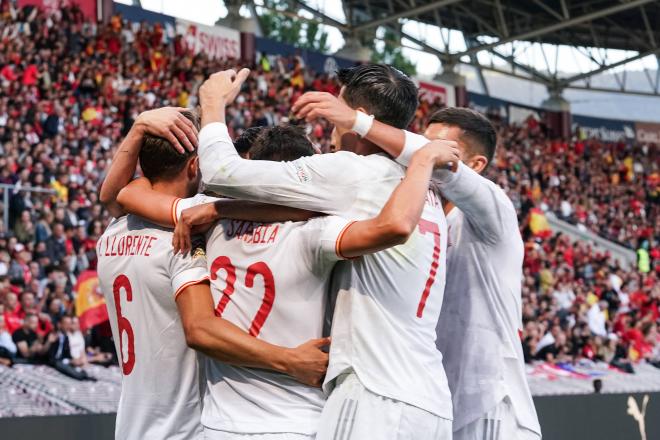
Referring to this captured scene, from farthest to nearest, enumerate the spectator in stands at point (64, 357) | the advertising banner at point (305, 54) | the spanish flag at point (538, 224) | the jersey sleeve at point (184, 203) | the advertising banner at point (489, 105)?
the advertising banner at point (489, 105) → the advertising banner at point (305, 54) → the spanish flag at point (538, 224) → the spectator in stands at point (64, 357) → the jersey sleeve at point (184, 203)

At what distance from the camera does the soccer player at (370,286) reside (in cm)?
310

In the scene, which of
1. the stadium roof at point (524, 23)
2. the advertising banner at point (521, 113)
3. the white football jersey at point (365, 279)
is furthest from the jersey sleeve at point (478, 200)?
the advertising banner at point (521, 113)

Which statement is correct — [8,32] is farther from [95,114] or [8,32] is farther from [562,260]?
[562,260]

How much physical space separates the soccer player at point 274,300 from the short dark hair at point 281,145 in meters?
0.29

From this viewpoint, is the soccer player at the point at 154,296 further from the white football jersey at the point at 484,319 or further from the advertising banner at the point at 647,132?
the advertising banner at the point at 647,132

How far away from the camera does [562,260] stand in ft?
72.7

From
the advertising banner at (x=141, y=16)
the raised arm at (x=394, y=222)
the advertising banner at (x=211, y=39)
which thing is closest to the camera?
the raised arm at (x=394, y=222)

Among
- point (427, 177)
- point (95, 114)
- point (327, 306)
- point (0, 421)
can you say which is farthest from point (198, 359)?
point (95, 114)

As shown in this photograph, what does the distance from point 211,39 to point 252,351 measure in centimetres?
2021

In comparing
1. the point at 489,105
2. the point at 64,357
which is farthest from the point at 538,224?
the point at 64,357

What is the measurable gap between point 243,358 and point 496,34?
28.9 meters

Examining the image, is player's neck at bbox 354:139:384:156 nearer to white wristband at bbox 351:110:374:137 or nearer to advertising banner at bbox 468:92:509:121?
white wristband at bbox 351:110:374:137

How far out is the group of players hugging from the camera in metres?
3.12

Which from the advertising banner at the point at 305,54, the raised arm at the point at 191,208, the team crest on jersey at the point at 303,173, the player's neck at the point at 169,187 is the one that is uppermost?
the advertising banner at the point at 305,54
